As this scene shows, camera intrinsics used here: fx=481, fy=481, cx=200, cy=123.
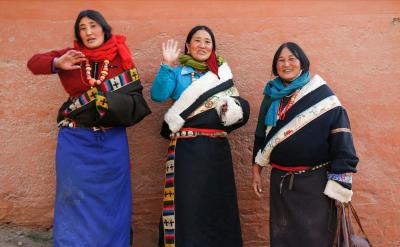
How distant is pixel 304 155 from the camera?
3.02 metres

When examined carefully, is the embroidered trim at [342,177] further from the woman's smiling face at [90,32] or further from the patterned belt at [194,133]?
the woman's smiling face at [90,32]

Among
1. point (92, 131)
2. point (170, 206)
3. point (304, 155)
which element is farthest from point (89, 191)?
point (304, 155)

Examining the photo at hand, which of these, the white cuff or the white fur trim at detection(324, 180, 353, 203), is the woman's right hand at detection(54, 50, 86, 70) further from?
the white fur trim at detection(324, 180, 353, 203)

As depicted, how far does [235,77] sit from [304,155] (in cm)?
126

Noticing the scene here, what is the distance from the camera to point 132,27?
3.95 m

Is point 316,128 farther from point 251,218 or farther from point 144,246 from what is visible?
point 144,246

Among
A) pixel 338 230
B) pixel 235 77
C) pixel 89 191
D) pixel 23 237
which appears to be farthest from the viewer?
pixel 235 77

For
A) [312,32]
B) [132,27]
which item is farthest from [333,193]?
[132,27]

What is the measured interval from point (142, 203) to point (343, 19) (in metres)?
2.31

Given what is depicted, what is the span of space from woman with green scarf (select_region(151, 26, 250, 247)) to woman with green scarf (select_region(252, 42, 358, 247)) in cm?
35

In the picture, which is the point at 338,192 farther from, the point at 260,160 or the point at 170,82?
the point at 170,82

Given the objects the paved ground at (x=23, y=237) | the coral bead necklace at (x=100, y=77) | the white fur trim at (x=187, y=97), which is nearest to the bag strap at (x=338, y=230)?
the white fur trim at (x=187, y=97)

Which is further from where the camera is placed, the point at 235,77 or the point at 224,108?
the point at 235,77

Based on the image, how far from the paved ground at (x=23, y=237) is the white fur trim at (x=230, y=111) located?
1740 millimetres
